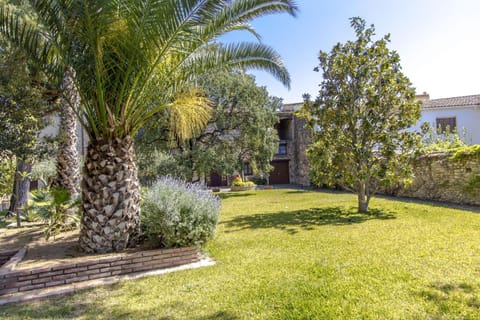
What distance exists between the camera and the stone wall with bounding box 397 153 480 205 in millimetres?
10914

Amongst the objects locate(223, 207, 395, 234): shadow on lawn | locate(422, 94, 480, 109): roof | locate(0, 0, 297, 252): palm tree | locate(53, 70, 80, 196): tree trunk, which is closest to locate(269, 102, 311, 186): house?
locate(422, 94, 480, 109): roof

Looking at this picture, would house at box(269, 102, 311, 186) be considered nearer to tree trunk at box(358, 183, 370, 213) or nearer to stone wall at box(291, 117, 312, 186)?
stone wall at box(291, 117, 312, 186)

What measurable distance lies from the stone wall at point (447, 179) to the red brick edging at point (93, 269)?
11.0 metres

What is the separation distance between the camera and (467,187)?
11.1 m

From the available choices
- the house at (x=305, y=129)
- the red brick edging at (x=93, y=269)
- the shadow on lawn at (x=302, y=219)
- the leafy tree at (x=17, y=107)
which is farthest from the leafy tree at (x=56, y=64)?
the house at (x=305, y=129)

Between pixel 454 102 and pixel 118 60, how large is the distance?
28.5 m

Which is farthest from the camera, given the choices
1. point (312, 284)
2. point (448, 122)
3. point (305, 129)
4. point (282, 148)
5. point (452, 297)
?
point (282, 148)

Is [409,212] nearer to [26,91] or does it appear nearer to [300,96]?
[300,96]

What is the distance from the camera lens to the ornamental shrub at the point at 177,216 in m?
5.35

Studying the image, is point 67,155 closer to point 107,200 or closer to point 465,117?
point 107,200

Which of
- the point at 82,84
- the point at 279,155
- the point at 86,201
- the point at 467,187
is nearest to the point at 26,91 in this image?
the point at 82,84

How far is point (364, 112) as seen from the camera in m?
9.92

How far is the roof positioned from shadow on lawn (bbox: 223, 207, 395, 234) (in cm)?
1945

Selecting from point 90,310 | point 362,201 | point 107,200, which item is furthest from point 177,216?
point 362,201
